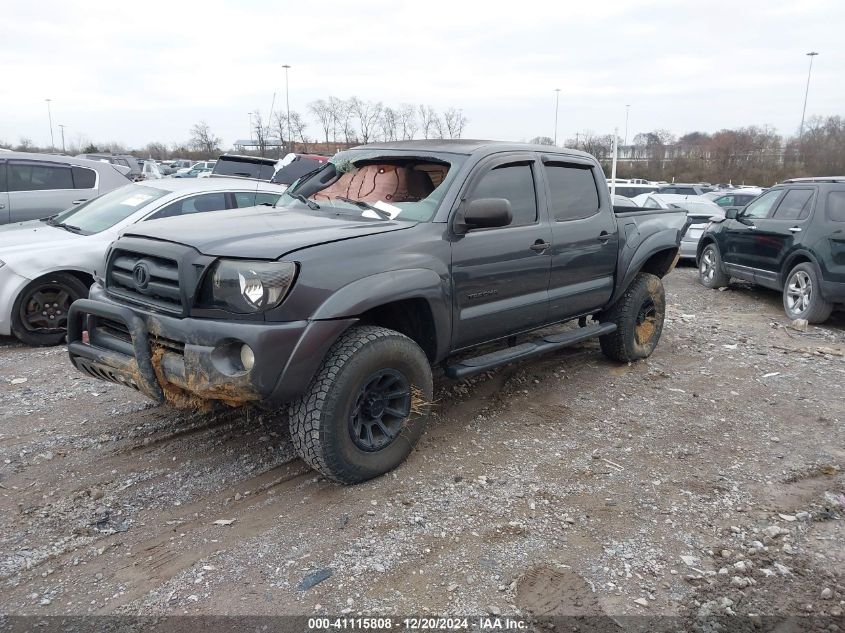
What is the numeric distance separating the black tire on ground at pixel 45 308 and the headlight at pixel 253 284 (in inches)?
145

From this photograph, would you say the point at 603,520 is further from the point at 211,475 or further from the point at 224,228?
the point at 224,228

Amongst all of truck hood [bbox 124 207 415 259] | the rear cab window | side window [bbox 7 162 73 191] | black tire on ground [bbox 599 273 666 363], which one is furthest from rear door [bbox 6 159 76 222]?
the rear cab window

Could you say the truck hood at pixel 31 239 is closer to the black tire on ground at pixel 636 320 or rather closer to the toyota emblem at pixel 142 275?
the toyota emblem at pixel 142 275

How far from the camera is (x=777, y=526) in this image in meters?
3.37

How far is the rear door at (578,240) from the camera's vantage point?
4789 millimetres

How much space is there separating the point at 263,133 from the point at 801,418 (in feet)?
47.7

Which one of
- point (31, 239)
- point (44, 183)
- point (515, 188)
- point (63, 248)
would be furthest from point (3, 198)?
point (515, 188)

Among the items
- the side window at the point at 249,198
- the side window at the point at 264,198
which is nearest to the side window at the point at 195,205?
the side window at the point at 249,198

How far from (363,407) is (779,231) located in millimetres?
7006

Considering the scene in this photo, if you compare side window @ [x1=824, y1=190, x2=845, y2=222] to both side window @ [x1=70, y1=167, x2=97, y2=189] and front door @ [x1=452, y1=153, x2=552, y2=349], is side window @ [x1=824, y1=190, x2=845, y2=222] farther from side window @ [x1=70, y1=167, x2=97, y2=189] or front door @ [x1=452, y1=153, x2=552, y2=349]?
side window @ [x1=70, y1=167, x2=97, y2=189]

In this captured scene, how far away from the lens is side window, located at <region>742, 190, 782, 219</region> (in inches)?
347

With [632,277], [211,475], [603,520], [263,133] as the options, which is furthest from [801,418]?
[263,133]

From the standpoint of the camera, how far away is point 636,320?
5.87 metres

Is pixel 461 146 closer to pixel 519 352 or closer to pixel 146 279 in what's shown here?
pixel 519 352
